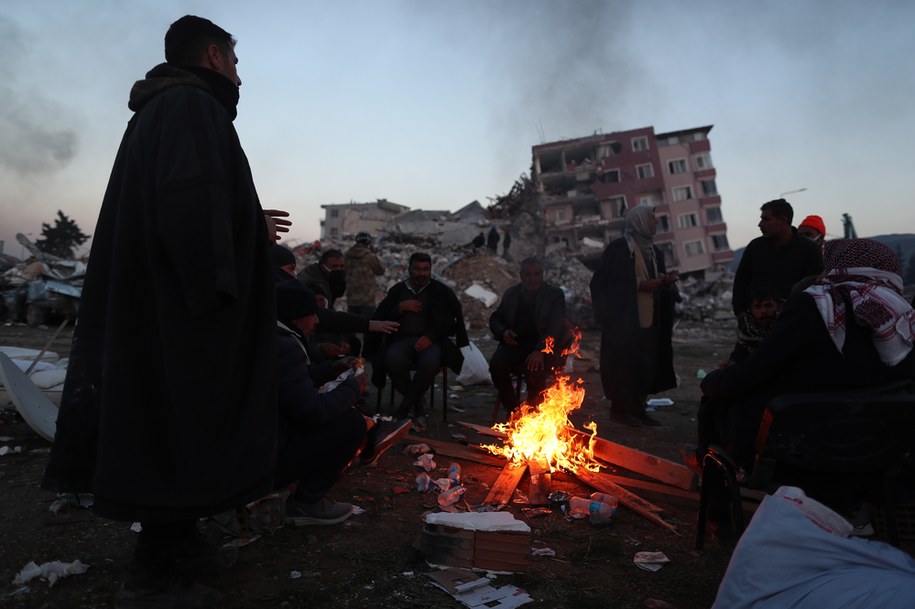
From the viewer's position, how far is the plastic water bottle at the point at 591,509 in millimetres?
3484

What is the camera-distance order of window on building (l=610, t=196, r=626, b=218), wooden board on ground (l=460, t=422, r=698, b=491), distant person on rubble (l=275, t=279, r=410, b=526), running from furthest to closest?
window on building (l=610, t=196, r=626, b=218), wooden board on ground (l=460, t=422, r=698, b=491), distant person on rubble (l=275, t=279, r=410, b=526)

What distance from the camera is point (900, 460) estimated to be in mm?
2371

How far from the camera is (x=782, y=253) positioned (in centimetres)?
538

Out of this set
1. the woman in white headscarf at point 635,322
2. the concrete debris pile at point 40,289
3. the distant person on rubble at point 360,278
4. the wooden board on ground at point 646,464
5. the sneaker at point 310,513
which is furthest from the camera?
the concrete debris pile at point 40,289

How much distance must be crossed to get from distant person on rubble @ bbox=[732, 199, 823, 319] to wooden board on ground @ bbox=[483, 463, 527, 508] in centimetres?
264

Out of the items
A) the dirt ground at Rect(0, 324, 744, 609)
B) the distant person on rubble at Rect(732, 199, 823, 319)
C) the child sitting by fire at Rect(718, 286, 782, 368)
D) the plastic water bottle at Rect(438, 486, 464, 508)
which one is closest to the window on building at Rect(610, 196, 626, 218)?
the distant person on rubble at Rect(732, 199, 823, 319)

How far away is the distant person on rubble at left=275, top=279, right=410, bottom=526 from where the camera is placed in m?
3.05

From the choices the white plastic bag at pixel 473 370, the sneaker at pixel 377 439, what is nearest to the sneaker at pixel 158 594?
the sneaker at pixel 377 439

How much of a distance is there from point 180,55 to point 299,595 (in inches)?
99.9

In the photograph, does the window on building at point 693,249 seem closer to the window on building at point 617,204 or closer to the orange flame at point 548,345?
the window on building at point 617,204

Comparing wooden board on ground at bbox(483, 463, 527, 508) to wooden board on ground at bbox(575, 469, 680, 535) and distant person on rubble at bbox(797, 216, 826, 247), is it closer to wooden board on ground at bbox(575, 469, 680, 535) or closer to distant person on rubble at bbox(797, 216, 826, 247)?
wooden board on ground at bbox(575, 469, 680, 535)

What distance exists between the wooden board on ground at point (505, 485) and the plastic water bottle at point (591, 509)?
44 centimetres

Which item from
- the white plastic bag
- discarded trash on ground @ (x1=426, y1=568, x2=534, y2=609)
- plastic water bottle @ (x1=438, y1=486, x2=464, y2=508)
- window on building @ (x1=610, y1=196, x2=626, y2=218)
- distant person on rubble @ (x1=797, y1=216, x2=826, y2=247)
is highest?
window on building @ (x1=610, y1=196, x2=626, y2=218)

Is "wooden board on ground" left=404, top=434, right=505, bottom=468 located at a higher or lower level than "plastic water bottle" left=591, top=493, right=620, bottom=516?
higher
